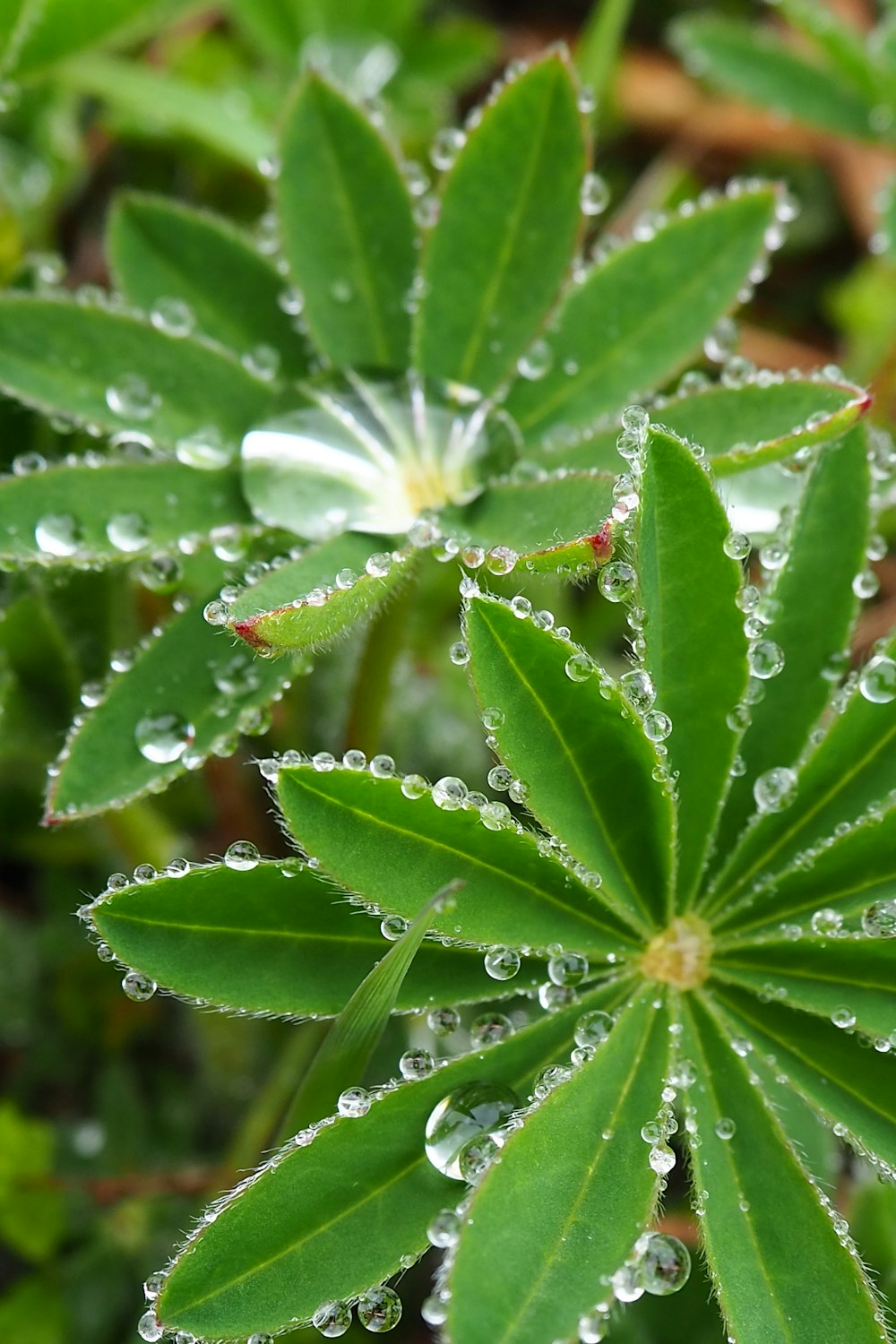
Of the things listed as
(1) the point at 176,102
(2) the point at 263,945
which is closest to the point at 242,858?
(2) the point at 263,945

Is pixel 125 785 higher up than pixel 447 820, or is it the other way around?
pixel 125 785

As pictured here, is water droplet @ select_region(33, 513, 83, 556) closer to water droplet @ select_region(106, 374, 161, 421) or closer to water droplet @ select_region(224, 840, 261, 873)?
water droplet @ select_region(106, 374, 161, 421)

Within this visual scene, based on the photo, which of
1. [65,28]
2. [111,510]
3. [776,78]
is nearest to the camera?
[111,510]

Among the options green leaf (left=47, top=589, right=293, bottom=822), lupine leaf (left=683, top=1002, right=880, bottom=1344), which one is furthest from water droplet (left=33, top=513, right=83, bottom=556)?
lupine leaf (left=683, top=1002, right=880, bottom=1344)

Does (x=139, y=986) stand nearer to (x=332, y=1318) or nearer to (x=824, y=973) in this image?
(x=332, y=1318)

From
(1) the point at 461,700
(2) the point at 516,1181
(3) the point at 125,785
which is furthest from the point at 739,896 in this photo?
(1) the point at 461,700

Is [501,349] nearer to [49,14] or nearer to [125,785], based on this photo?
[125,785]

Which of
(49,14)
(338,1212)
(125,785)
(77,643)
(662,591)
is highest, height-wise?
(49,14)
